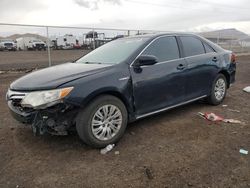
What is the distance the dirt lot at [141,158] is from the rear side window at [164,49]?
1144 mm

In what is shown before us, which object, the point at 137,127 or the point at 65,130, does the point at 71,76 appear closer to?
the point at 65,130

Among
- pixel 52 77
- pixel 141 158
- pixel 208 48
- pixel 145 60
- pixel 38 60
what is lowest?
pixel 38 60

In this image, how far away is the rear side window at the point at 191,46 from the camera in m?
5.53

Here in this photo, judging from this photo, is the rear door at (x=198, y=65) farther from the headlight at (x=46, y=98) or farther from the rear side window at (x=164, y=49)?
the headlight at (x=46, y=98)

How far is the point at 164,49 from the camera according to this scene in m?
5.12

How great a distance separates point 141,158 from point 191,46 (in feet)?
Result: 9.35

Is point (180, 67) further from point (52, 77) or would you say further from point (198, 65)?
point (52, 77)

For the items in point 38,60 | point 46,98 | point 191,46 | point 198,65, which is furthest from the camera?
point 38,60

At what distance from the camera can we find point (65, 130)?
380 centimetres

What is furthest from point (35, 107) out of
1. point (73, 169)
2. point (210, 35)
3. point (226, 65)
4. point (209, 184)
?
point (210, 35)

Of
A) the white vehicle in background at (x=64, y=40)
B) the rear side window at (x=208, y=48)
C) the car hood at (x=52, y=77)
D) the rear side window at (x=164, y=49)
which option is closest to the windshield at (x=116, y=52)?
the rear side window at (x=164, y=49)

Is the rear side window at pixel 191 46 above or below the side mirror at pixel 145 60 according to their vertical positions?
above

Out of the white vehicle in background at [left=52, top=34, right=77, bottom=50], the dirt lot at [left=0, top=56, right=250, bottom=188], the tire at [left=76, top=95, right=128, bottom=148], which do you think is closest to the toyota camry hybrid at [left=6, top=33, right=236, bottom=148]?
the tire at [left=76, top=95, right=128, bottom=148]

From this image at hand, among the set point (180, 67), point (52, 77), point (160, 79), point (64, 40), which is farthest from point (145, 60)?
point (64, 40)
